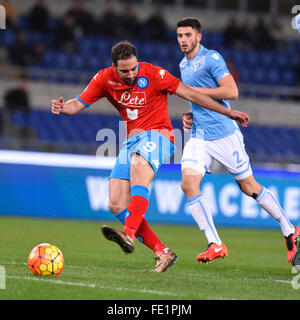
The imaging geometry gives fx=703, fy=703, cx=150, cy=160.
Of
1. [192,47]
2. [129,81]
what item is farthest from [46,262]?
[192,47]

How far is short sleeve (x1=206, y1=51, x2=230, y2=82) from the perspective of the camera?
7650mm

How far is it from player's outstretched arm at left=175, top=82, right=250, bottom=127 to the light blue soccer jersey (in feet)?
2.82

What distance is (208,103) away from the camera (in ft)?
22.3

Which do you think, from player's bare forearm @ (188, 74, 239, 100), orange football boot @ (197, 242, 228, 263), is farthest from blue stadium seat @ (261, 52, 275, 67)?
orange football boot @ (197, 242, 228, 263)

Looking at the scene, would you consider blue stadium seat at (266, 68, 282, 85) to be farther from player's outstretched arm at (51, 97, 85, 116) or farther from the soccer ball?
the soccer ball

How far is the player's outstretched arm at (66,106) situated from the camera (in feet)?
23.1

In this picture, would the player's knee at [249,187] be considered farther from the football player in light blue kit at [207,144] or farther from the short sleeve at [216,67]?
the short sleeve at [216,67]

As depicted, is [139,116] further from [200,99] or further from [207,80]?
[207,80]

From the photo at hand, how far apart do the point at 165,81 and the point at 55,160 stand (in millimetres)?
8495

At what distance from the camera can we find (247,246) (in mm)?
11758

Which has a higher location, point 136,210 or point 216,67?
point 216,67

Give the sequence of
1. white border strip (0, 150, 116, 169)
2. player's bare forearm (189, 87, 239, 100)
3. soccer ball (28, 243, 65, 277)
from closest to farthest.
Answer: soccer ball (28, 243, 65, 277) < player's bare forearm (189, 87, 239, 100) < white border strip (0, 150, 116, 169)
